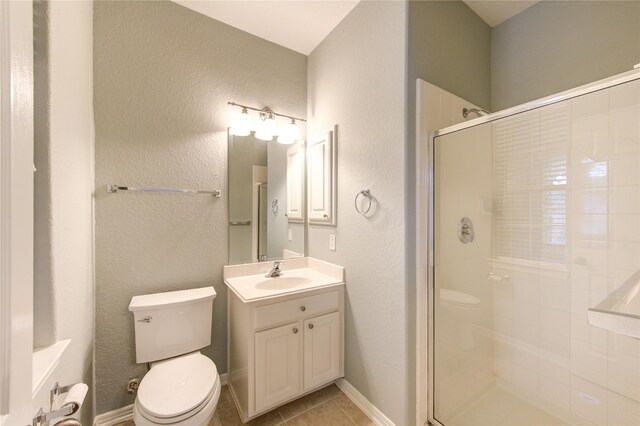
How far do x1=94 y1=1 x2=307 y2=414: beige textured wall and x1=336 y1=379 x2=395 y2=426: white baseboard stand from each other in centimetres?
93

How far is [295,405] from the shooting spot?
180 centimetres

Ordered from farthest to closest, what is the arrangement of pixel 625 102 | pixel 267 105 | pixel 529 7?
pixel 267 105, pixel 529 7, pixel 625 102

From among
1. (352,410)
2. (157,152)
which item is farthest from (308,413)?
(157,152)

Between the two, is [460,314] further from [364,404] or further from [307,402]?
[307,402]

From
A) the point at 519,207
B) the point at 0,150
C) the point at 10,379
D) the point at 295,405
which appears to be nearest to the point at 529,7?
the point at 519,207

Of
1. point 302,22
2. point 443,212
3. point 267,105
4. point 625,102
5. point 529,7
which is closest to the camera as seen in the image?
point 625,102

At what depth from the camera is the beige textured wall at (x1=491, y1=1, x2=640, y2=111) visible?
153cm

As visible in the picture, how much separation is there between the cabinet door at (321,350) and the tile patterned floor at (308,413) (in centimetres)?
15

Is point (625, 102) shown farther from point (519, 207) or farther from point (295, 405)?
point (295, 405)

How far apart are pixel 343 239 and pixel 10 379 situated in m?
1.68

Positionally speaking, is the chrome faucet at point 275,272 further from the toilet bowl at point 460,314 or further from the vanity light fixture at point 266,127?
the toilet bowl at point 460,314

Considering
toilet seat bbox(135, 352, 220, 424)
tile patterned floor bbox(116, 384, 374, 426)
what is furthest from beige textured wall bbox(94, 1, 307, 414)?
toilet seat bbox(135, 352, 220, 424)

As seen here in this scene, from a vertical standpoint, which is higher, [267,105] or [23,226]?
[267,105]

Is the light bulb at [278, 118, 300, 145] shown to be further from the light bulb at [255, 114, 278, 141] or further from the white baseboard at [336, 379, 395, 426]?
the white baseboard at [336, 379, 395, 426]
